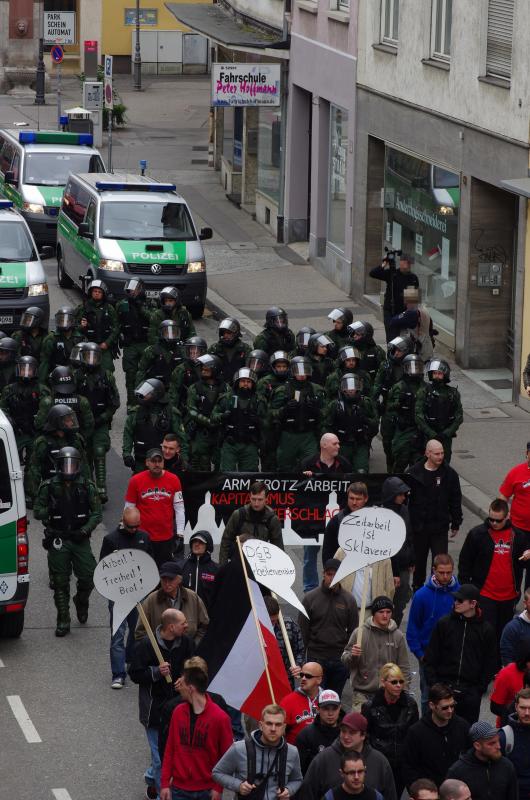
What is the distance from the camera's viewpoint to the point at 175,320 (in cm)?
2030

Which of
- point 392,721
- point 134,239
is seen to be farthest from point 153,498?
point 134,239

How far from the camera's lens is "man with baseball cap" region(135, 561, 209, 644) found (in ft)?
38.0

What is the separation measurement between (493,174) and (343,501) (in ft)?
27.2

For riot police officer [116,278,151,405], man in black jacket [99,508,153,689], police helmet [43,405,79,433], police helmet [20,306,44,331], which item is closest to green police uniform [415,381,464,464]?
police helmet [43,405,79,433]

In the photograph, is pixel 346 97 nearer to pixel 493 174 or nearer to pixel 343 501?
pixel 493 174

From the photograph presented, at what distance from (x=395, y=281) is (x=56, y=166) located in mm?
11129

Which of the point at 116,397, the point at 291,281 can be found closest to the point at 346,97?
the point at 291,281

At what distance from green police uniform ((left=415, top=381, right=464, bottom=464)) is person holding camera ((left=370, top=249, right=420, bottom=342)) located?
6.02 metres

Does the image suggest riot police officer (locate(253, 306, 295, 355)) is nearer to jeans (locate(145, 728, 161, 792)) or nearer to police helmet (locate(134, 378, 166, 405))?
police helmet (locate(134, 378, 166, 405))

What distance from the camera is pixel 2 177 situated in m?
33.2

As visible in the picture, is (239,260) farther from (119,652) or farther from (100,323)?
(119,652)

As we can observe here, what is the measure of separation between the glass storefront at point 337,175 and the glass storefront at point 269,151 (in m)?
3.26

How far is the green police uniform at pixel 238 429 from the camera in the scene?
16500mm

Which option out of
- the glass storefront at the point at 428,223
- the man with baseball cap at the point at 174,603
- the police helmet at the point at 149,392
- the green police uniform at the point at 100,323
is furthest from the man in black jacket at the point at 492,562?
the glass storefront at the point at 428,223
